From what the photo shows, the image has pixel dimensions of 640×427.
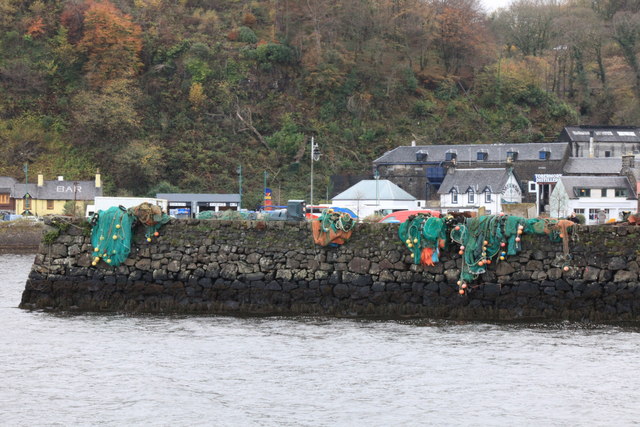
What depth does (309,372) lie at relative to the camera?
65.5ft

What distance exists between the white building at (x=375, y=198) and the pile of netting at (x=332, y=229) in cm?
4590

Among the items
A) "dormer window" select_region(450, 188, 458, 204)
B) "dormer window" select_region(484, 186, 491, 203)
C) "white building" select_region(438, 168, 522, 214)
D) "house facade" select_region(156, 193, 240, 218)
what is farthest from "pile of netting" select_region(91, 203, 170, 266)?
"dormer window" select_region(450, 188, 458, 204)

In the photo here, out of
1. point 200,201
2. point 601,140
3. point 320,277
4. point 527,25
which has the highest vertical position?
point 527,25

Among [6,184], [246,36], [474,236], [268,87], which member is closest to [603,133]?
[268,87]

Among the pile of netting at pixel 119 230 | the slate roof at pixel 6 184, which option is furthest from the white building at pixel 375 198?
the pile of netting at pixel 119 230

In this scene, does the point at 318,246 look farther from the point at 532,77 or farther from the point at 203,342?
the point at 532,77

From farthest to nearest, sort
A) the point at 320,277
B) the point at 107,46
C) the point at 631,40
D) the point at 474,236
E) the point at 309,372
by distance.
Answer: the point at 631,40 < the point at 107,46 < the point at 320,277 < the point at 474,236 < the point at 309,372

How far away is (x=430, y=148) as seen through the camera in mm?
84000

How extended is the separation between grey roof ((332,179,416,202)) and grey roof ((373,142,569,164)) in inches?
334

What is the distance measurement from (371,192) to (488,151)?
12.6 metres

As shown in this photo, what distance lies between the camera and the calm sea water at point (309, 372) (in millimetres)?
17141

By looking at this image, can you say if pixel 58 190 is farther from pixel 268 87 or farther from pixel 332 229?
pixel 332 229

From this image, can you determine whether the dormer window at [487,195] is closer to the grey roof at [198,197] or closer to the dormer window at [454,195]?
the dormer window at [454,195]

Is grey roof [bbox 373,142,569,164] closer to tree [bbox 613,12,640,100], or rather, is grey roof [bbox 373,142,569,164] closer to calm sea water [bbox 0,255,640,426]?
tree [bbox 613,12,640,100]
